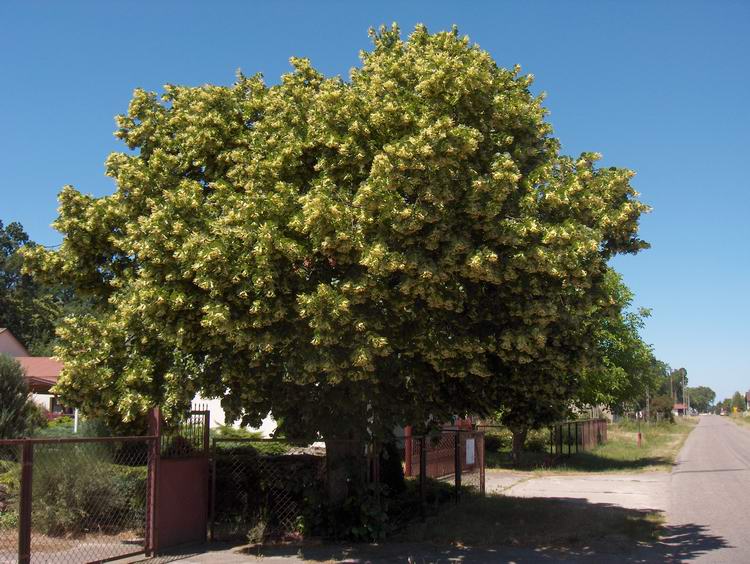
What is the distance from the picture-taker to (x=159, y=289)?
10.1m

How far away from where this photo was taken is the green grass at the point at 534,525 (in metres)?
12.8

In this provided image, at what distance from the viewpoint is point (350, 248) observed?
376 inches

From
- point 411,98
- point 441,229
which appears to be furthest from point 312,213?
point 411,98

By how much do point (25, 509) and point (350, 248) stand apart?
4.70 meters

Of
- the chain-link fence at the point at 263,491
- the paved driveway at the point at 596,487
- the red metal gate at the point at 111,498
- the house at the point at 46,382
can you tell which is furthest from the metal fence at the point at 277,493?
the paved driveway at the point at 596,487

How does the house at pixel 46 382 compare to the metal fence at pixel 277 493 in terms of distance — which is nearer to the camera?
the metal fence at pixel 277 493

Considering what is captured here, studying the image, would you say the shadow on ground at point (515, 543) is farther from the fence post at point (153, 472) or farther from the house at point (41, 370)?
the house at point (41, 370)

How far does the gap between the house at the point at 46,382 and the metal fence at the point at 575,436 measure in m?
13.0

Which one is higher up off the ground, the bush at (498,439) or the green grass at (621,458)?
the bush at (498,439)

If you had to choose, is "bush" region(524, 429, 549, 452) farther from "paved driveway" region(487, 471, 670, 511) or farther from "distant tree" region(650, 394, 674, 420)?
"distant tree" region(650, 394, 674, 420)

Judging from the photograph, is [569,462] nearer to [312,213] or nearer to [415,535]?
[415,535]

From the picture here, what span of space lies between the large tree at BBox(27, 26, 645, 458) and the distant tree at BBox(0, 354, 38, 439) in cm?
451

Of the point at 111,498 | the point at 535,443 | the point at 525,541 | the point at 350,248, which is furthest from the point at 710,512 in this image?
the point at 535,443

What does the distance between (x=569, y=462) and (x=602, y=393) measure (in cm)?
329
